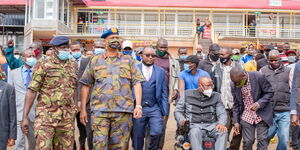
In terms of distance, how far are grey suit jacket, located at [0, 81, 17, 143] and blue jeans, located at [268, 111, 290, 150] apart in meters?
4.17

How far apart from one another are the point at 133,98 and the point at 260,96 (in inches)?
79.3

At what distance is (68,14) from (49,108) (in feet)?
81.0

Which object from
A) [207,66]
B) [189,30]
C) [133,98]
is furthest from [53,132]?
[189,30]

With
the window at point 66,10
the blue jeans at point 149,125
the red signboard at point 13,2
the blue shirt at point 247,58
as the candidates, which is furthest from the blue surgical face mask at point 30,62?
the red signboard at point 13,2

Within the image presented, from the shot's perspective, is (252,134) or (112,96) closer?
(112,96)

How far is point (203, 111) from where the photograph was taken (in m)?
6.21

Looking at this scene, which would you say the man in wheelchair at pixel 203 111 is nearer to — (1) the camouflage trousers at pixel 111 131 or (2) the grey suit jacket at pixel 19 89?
(1) the camouflage trousers at pixel 111 131

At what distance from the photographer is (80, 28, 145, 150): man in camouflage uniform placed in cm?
486

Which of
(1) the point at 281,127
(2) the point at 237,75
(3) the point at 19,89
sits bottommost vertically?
(1) the point at 281,127

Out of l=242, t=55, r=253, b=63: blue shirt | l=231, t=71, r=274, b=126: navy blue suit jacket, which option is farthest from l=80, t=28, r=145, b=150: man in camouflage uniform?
l=242, t=55, r=253, b=63: blue shirt

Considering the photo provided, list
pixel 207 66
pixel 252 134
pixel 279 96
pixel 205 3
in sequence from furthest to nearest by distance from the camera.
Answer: pixel 205 3
pixel 207 66
pixel 279 96
pixel 252 134

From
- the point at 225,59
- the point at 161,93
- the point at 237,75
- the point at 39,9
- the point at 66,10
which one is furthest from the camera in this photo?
the point at 66,10

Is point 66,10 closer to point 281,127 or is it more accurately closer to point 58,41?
point 281,127

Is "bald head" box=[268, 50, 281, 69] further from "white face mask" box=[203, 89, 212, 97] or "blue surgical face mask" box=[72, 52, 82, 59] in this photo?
"blue surgical face mask" box=[72, 52, 82, 59]
